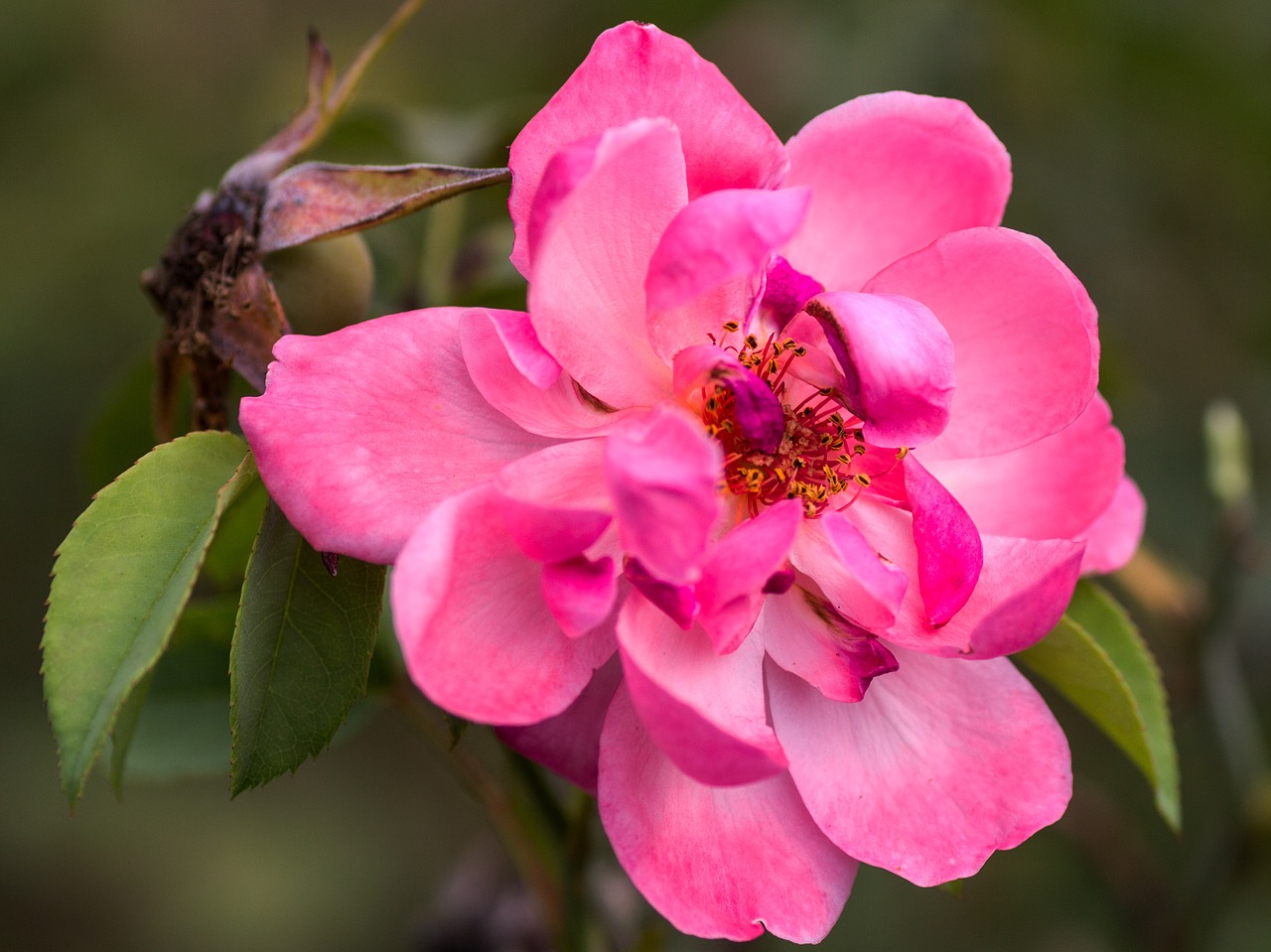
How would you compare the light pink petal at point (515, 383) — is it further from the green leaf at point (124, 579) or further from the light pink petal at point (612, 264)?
the green leaf at point (124, 579)

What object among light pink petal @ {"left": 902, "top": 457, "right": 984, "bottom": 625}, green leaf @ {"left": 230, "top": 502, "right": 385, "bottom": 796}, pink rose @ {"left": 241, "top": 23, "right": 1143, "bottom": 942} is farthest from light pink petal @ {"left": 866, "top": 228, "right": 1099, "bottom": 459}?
green leaf @ {"left": 230, "top": 502, "right": 385, "bottom": 796}

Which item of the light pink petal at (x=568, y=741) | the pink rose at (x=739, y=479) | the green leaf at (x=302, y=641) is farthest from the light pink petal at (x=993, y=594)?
the green leaf at (x=302, y=641)

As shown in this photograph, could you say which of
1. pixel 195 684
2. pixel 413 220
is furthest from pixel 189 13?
pixel 195 684

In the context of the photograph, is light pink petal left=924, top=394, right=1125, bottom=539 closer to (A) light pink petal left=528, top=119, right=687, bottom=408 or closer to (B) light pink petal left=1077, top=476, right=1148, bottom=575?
(B) light pink petal left=1077, top=476, right=1148, bottom=575

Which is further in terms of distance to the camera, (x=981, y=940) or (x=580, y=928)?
(x=981, y=940)

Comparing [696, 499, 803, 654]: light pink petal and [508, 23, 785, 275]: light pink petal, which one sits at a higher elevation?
[508, 23, 785, 275]: light pink petal

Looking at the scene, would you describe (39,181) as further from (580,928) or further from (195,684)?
(580,928)
